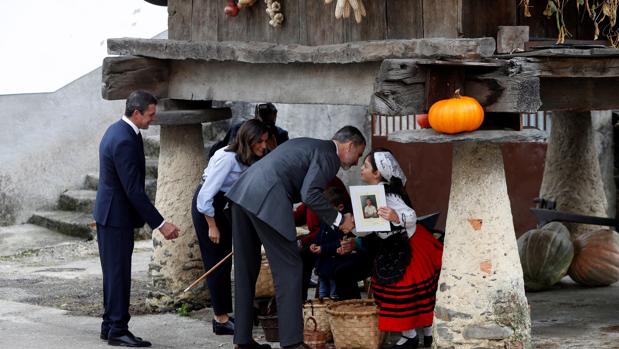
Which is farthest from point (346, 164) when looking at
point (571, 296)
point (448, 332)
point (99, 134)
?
point (99, 134)

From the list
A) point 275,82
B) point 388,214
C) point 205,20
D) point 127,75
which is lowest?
point 388,214

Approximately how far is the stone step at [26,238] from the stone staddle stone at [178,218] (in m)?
3.35

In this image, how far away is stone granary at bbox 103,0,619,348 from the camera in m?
7.78

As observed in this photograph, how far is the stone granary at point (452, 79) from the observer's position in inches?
306

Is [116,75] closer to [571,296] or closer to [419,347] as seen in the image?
[419,347]

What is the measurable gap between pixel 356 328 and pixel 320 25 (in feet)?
6.69

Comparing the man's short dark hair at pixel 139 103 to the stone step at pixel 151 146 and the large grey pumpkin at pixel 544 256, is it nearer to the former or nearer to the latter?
the large grey pumpkin at pixel 544 256

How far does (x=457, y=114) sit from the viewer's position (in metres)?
7.65

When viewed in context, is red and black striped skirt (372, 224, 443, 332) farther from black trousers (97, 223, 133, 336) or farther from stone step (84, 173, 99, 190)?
stone step (84, 173, 99, 190)

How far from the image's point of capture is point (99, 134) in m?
15.2

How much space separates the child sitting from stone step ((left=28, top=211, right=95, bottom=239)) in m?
5.20

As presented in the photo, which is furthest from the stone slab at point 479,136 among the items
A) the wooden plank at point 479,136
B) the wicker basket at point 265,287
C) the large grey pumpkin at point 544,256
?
the large grey pumpkin at point 544,256

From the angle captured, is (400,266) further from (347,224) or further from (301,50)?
(301,50)

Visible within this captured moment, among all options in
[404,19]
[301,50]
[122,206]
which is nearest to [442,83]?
[404,19]
